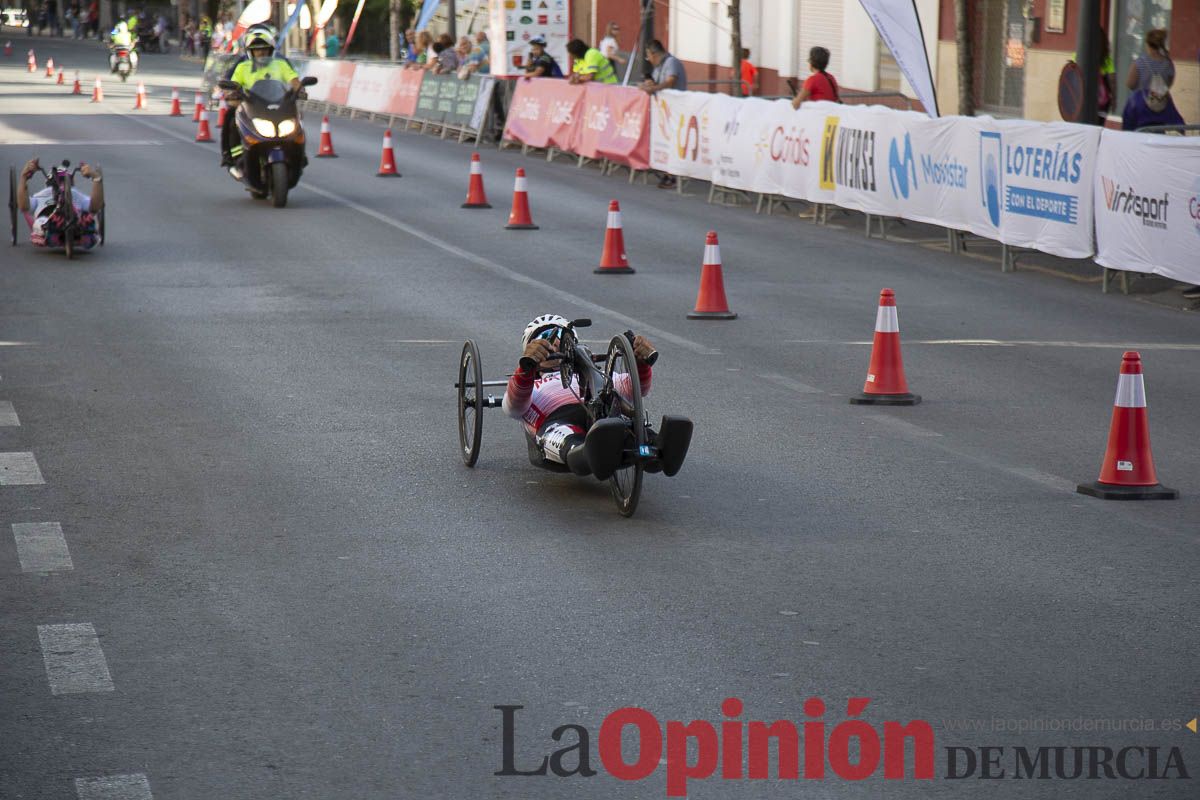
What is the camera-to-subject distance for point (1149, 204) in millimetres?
15562

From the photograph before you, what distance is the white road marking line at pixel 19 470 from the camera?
9.04m

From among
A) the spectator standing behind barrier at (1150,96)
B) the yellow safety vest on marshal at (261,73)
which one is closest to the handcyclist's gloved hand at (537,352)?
the spectator standing behind barrier at (1150,96)

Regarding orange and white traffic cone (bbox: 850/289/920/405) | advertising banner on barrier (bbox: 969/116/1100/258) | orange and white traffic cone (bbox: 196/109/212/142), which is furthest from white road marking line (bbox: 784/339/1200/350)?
orange and white traffic cone (bbox: 196/109/212/142)

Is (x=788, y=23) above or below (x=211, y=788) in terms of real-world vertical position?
above

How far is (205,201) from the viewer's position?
919 inches

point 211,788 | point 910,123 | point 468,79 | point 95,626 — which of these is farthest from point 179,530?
point 468,79

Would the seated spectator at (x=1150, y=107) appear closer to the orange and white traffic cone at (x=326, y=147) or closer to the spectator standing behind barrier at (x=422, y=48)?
the orange and white traffic cone at (x=326, y=147)

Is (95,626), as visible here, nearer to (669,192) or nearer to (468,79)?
(669,192)

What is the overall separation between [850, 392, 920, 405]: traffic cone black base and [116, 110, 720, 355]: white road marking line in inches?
75.6

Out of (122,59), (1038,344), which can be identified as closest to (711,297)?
(1038,344)

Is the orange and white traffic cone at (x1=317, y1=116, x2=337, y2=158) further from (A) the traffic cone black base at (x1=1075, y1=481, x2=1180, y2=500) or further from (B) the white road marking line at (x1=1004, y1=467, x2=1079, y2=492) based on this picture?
(A) the traffic cone black base at (x1=1075, y1=481, x2=1180, y2=500)

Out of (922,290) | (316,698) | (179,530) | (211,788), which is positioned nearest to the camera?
(211,788)

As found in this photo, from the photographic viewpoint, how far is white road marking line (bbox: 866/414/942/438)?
1022 cm

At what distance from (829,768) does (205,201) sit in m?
19.3
